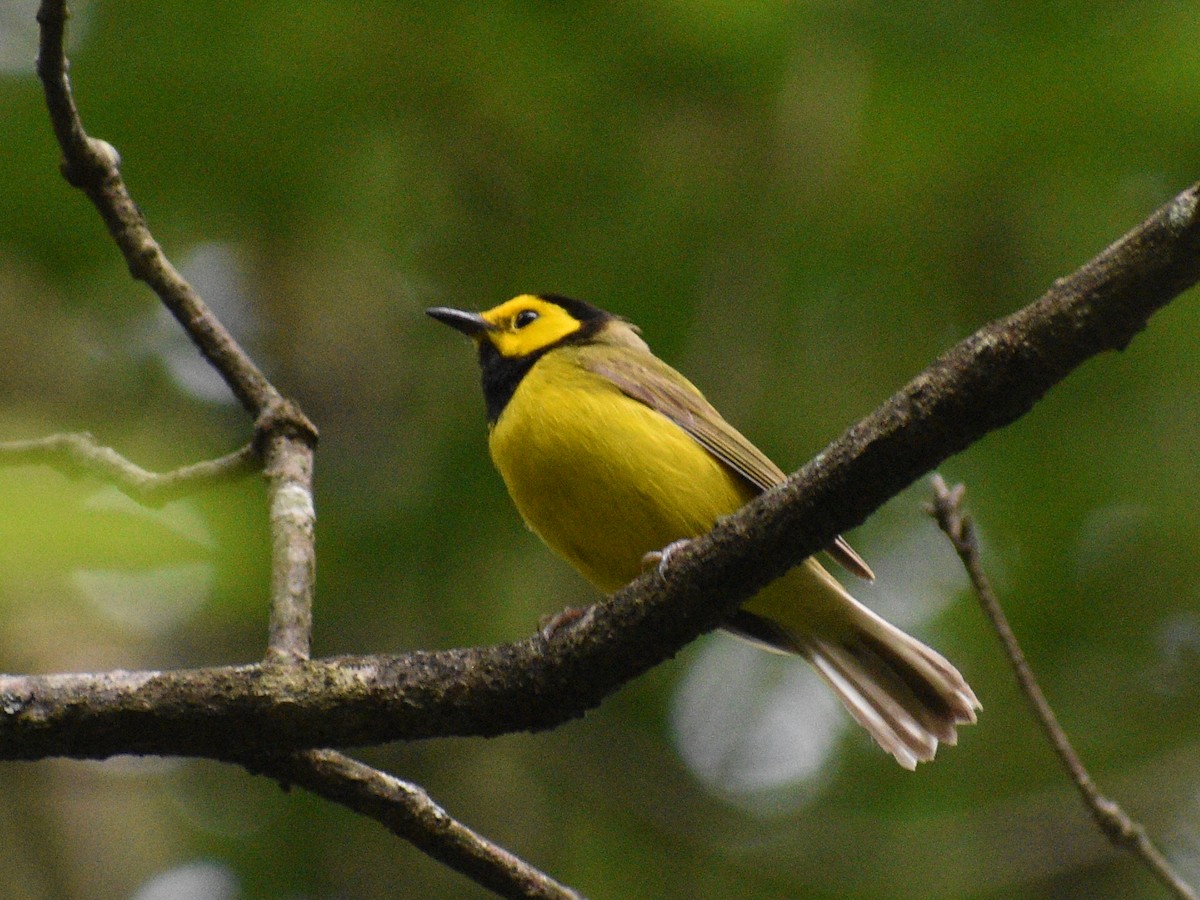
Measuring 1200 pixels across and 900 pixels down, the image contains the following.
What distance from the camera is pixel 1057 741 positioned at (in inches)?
127

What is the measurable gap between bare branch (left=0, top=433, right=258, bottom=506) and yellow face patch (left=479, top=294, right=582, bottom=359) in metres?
1.83

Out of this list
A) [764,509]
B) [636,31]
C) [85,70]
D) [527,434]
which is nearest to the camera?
[764,509]

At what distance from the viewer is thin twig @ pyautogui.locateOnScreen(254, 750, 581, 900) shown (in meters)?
2.90

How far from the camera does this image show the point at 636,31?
17.3 ft

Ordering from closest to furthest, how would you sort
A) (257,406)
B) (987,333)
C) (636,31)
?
(987,333) < (257,406) < (636,31)

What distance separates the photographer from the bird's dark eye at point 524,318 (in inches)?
220

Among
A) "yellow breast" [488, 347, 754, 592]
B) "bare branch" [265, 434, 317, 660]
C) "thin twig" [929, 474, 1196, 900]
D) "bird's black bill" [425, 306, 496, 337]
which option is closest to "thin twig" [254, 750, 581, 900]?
"bare branch" [265, 434, 317, 660]

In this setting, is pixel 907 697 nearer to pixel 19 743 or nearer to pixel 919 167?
pixel 919 167

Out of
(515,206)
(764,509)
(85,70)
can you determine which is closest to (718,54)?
(515,206)

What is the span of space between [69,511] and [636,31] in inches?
166

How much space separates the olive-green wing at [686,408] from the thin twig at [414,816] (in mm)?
1629

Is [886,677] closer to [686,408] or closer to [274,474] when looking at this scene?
[686,408]

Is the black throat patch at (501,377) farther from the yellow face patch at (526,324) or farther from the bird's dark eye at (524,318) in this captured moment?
the bird's dark eye at (524,318)

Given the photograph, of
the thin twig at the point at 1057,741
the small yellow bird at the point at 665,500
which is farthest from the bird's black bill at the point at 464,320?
the thin twig at the point at 1057,741
